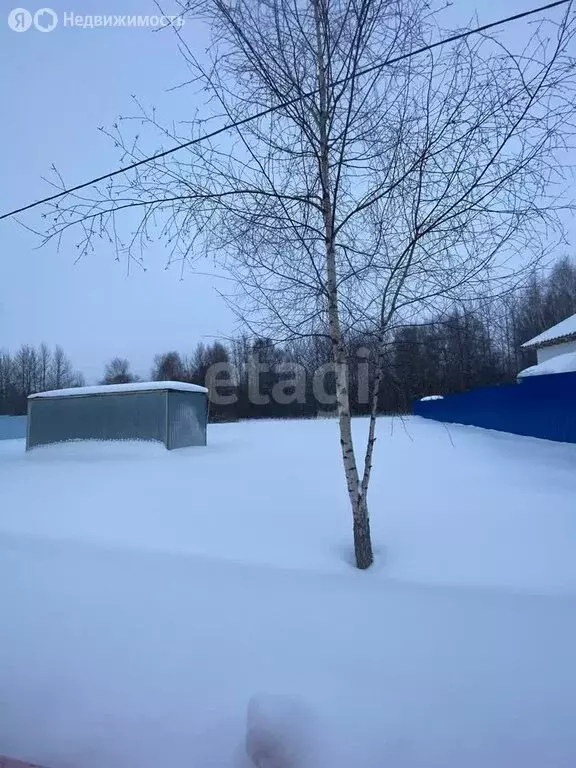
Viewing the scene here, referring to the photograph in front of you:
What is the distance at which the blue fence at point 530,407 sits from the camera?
9641 millimetres

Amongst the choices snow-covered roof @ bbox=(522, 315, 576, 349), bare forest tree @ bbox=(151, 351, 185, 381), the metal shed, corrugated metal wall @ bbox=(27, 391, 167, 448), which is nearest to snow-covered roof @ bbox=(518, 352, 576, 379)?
snow-covered roof @ bbox=(522, 315, 576, 349)

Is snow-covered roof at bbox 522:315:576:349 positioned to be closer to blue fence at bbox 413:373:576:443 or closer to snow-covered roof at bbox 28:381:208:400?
blue fence at bbox 413:373:576:443

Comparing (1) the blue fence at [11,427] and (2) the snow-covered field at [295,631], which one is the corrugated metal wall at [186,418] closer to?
(2) the snow-covered field at [295,631]

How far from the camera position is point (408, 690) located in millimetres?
2256

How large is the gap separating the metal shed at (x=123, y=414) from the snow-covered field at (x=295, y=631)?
5.66 meters

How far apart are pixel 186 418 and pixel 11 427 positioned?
719 inches

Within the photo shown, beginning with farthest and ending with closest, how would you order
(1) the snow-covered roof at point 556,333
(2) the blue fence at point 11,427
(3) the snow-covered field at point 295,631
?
(2) the blue fence at point 11,427
(1) the snow-covered roof at point 556,333
(3) the snow-covered field at point 295,631

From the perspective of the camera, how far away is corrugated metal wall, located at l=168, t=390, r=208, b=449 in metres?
11.6

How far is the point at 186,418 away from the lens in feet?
40.6

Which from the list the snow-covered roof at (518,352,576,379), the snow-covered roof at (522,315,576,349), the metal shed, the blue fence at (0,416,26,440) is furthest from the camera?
the blue fence at (0,416,26,440)

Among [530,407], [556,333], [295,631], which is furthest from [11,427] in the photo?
[556,333]

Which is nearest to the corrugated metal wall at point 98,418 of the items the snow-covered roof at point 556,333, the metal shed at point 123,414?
the metal shed at point 123,414

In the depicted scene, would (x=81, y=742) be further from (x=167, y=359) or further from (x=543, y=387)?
(x=167, y=359)

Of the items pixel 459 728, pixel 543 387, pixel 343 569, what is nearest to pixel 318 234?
pixel 343 569
